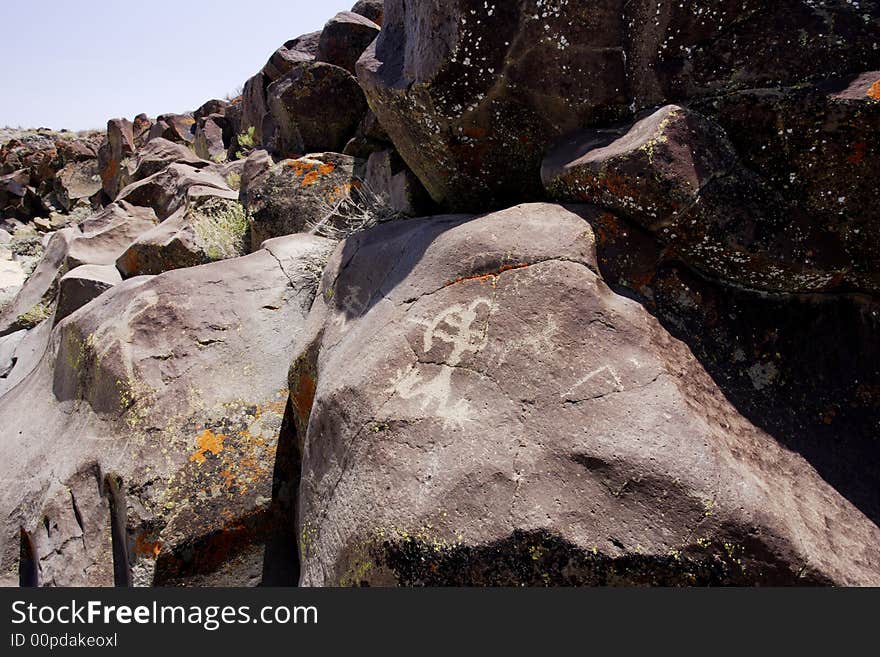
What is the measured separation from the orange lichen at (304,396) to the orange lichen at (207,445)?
1.28 ft

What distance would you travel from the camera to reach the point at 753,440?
2.15 m

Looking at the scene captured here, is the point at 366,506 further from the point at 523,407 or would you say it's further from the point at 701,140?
the point at 701,140

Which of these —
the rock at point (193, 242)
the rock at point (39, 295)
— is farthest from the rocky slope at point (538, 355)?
the rock at point (39, 295)

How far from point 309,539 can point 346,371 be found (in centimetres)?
69

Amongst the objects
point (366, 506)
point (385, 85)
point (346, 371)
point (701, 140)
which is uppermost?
point (385, 85)

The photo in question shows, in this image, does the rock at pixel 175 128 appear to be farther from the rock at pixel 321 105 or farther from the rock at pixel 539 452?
the rock at pixel 539 452

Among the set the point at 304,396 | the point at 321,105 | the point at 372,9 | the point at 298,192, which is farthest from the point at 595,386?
the point at 372,9

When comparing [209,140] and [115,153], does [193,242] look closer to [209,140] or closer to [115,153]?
[209,140]

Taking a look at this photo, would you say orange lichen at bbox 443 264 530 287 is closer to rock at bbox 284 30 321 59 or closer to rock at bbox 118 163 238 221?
rock at bbox 118 163 238 221

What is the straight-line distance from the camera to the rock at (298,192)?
516 centimetres

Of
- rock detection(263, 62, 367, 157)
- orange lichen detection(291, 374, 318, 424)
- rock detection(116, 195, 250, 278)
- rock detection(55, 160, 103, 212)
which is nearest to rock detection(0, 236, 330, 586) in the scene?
orange lichen detection(291, 374, 318, 424)

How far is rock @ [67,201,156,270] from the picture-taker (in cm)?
660

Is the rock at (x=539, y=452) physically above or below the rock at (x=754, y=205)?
below

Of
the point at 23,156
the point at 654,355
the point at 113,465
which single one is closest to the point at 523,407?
the point at 654,355
